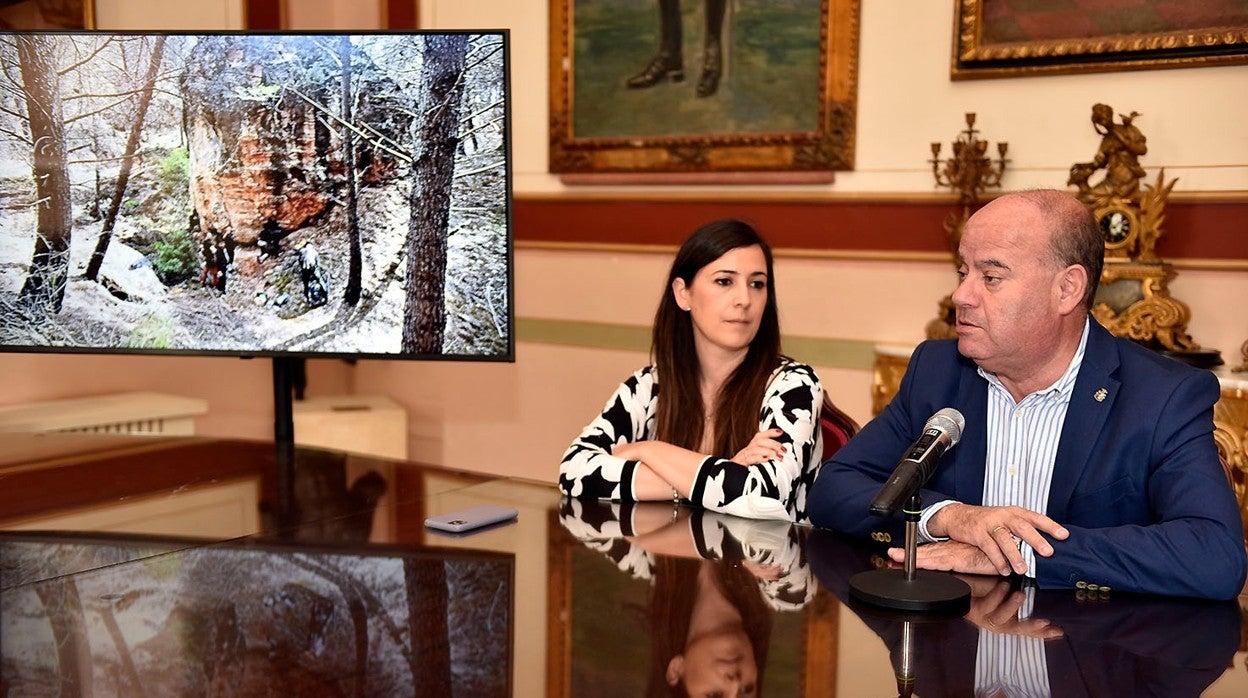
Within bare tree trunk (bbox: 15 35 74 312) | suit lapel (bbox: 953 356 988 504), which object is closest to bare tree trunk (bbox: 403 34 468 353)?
bare tree trunk (bbox: 15 35 74 312)

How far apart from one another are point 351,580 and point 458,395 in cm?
421

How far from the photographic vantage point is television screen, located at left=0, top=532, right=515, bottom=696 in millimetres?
1485

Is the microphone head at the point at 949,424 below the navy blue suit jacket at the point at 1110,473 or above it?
above

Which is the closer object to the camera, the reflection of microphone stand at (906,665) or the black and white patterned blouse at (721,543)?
the reflection of microphone stand at (906,665)

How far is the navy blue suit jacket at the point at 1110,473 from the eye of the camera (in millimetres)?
1888

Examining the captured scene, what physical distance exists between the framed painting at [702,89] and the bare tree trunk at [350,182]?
2.45m

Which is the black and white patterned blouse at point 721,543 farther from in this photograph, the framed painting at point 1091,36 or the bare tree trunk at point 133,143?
the framed painting at point 1091,36

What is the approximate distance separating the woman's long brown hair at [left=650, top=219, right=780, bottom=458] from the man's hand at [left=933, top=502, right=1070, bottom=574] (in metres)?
0.79

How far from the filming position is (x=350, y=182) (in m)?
2.87

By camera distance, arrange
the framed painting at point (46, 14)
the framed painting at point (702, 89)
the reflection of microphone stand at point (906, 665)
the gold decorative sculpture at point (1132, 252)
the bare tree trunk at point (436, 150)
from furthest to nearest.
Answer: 1. the framed painting at point (702, 89)
2. the framed painting at point (46, 14)
3. the gold decorative sculpture at point (1132, 252)
4. the bare tree trunk at point (436, 150)
5. the reflection of microphone stand at point (906, 665)

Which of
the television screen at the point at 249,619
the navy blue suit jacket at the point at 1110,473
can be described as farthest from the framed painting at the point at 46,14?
the navy blue suit jacket at the point at 1110,473

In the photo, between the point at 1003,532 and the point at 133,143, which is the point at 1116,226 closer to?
the point at 1003,532

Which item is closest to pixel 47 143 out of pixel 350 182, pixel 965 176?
pixel 350 182

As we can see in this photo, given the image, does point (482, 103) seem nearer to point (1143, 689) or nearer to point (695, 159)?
point (1143, 689)
